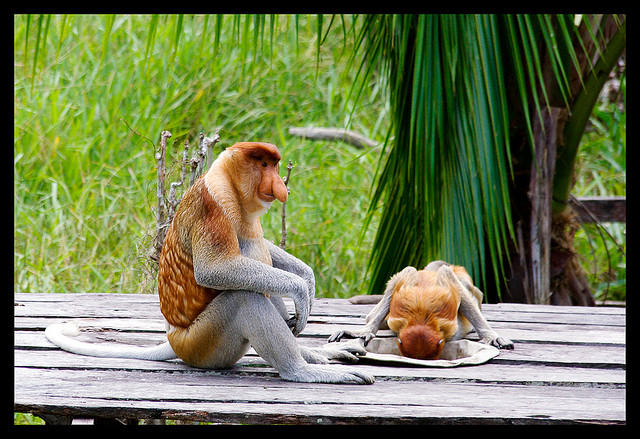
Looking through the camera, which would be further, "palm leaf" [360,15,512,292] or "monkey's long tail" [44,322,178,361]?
"palm leaf" [360,15,512,292]

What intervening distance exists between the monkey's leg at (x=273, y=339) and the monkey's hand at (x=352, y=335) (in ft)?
1.61

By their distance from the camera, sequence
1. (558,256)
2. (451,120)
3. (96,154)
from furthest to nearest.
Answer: (96,154), (558,256), (451,120)

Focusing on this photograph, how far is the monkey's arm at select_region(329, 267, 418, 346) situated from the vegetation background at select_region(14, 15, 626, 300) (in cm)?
153

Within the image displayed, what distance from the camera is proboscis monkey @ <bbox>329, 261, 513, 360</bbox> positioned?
2.68 meters

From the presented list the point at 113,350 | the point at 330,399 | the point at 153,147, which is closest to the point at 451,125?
the point at 330,399

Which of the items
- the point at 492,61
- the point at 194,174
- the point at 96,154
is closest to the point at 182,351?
the point at 194,174

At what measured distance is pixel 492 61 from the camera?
3232 mm

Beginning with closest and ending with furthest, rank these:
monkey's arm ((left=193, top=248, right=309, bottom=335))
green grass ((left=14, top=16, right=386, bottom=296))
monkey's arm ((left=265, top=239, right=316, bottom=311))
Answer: monkey's arm ((left=193, top=248, right=309, bottom=335))
monkey's arm ((left=265, top=239, right=316, bottom=311))
green grass ((left=14, top=16, right=386, bottom=296))

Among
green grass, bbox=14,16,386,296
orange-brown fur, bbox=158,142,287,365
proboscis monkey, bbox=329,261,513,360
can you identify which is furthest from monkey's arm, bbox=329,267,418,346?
green grass, bbox=14,16,386,296

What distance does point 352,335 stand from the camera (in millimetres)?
2840

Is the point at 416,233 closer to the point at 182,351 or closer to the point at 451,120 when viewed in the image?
the point at 451,120

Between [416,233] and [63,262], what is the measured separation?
2.50 metres

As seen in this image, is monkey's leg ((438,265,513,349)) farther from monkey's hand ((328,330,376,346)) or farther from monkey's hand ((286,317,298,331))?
monkey's hand ((286,317,298,331))

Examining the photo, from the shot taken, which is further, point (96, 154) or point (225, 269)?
point (96, 154)
